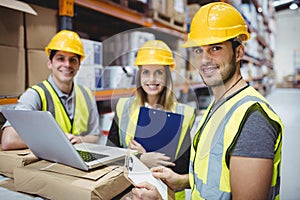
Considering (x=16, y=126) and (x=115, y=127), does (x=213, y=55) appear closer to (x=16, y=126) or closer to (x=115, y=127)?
(x=115, y=127)

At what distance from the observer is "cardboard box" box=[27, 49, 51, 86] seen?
1759 millimetres

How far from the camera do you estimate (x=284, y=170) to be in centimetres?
297

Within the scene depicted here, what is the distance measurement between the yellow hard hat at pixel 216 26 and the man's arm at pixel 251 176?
38cm

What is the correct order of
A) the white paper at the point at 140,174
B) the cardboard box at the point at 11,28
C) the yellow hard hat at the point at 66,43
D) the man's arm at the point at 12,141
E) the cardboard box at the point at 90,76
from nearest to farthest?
the white paper at the point at 140,174, the man's arm at the point at 12,141, the cardboard box at the point at 11,28, the yellow hard hat at the point at 66,43, the cardboard box at the point at 90,76

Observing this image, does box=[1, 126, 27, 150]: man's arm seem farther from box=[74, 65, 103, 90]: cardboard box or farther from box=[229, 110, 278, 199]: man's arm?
box=[229, 110, 278, 199]: man's arm

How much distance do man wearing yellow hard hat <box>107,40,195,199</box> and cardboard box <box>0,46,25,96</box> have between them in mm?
734

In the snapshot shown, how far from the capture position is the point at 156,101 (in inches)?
52.3

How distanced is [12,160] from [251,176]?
3.31 ft

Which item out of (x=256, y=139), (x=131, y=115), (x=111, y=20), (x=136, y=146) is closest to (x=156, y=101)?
(x=131, y=115)

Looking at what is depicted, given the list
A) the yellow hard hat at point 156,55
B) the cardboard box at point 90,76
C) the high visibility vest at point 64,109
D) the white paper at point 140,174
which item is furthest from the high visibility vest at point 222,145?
the cardboard box at point 90,76

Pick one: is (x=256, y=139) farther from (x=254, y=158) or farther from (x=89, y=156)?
(x=89, y=156)

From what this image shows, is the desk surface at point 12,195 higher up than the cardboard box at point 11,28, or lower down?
lower down

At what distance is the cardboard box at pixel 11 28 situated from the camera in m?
1.57

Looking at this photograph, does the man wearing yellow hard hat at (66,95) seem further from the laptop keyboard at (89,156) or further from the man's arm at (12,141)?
the laptop keyboard at (89,156)
